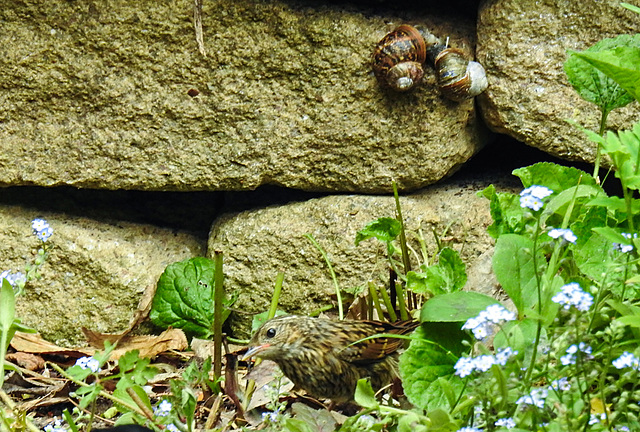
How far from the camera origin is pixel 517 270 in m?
2.06

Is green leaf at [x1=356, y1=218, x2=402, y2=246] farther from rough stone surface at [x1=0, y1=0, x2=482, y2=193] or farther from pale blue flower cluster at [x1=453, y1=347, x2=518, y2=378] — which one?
pale blue flower cluster at [x1=453, y1=347, x2=518, y2=378]

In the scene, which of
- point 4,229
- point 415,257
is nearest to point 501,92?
point 415,257

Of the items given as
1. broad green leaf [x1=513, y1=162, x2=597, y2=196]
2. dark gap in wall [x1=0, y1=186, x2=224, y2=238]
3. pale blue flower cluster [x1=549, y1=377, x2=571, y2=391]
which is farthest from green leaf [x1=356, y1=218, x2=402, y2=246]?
pale blue flower cluster [x1=549, y1=377, x2=571, y2=391]

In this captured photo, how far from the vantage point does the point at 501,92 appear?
334 cm

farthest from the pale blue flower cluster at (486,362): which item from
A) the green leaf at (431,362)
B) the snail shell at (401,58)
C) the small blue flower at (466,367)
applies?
the snail shell at (401,58)

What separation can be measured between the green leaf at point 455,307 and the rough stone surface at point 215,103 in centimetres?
135

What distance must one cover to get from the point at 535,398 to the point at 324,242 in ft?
6.07

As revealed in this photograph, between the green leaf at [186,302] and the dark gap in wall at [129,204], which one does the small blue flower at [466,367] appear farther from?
the dark gap in wall at [129,204]

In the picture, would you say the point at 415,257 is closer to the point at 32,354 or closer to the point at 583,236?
the point at 583,236

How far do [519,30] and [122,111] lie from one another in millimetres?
1549

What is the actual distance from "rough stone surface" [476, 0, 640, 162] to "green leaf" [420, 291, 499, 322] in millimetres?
1382

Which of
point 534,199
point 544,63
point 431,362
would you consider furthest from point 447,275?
point 544,63

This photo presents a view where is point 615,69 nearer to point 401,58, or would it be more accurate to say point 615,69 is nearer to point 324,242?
point 401,58

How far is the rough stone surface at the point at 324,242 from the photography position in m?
3.46
